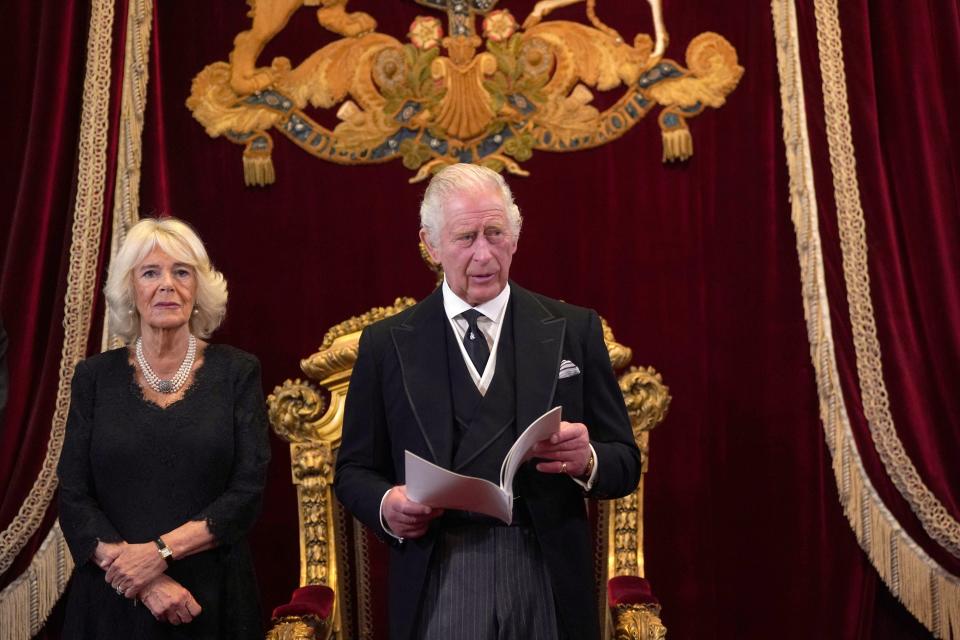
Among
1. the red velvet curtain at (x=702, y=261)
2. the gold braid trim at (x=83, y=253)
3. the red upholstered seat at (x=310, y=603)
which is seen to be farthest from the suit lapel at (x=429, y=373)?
the gold braid trim at (x=83, y=253)

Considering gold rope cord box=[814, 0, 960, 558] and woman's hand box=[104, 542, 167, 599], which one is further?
gold rope cord box=[814, 0, 960, 558]

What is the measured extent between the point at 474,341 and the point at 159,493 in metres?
0.79

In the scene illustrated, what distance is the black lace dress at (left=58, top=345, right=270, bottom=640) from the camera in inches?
97.9

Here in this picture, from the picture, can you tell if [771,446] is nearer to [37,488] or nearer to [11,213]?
[37,488]

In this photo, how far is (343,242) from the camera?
3529mm

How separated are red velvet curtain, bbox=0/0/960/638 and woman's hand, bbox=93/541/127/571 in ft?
3.51

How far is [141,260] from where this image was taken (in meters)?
2.65

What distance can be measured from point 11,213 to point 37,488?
0.83 m

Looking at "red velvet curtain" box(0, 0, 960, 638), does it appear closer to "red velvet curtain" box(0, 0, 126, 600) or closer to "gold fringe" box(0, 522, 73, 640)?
"red velvet curtain" box(0, 0, 126, 600)

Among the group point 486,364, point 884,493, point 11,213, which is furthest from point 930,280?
point 11,213

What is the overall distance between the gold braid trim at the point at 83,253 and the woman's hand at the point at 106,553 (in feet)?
3.17

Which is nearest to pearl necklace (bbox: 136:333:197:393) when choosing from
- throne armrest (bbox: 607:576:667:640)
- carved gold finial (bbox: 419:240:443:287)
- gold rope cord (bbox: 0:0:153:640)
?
carved gold finial (bbox: 419:240:443:287)

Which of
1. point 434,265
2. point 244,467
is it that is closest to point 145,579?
point 244,467

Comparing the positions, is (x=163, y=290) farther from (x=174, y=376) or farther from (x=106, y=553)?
(x=106, y=553)
